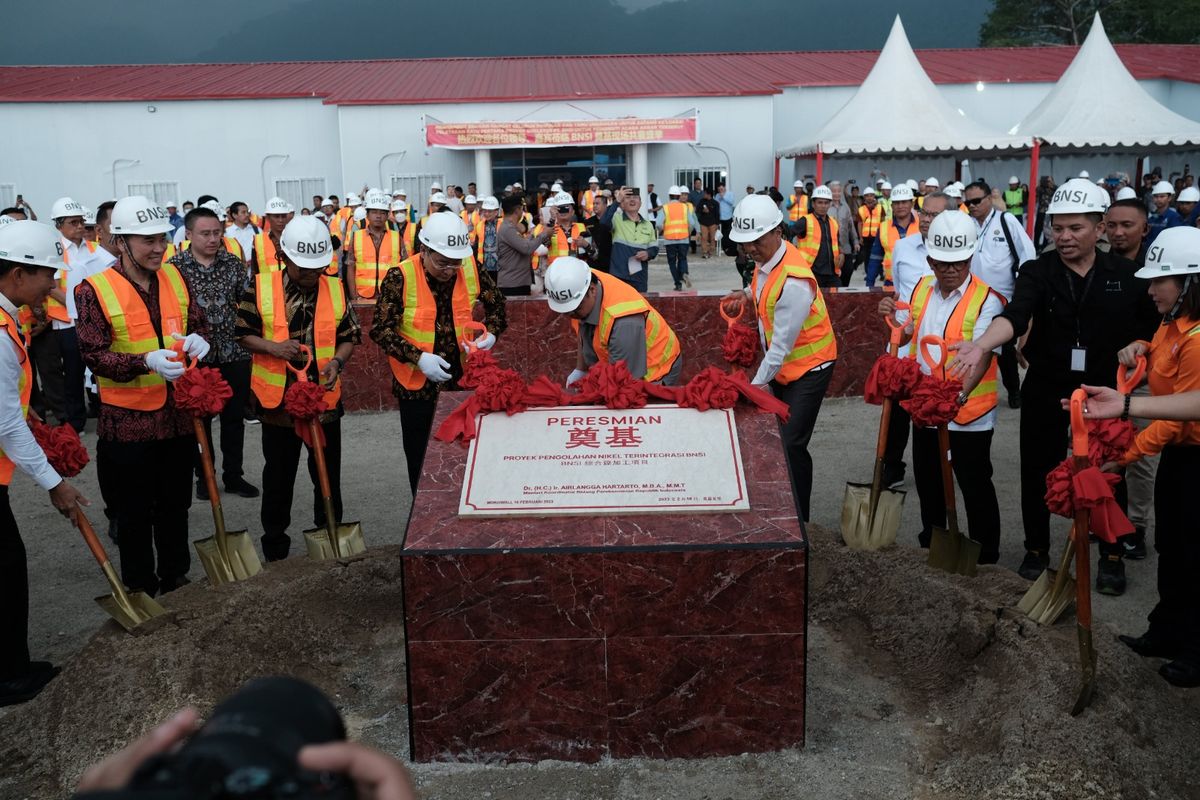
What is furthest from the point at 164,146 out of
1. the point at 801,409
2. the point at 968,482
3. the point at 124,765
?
the point at 124,765

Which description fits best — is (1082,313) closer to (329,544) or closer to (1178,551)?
(1178,551)

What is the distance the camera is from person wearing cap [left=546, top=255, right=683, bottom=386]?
489 centimetres

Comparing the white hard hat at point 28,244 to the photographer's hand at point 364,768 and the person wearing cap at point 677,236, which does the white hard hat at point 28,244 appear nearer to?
the photographer's hand at point 364,768

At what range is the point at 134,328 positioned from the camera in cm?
518

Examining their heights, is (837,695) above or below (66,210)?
below

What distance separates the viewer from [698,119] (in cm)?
2939

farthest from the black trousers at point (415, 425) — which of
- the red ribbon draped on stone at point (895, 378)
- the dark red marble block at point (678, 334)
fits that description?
the dark red marble block at point (678, 334)

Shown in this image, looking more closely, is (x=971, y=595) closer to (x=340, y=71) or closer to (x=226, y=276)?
(x=226, y=276)

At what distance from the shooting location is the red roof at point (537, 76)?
98.4 feet

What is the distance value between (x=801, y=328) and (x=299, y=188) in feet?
88.9

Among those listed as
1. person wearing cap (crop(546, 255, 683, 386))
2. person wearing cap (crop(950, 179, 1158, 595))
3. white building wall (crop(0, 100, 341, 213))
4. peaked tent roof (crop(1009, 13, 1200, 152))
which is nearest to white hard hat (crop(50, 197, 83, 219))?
person wearing cap (crop(546, 255, 683, 386))

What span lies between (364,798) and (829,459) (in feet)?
23.8

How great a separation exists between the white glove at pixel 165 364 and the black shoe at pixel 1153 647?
450cm

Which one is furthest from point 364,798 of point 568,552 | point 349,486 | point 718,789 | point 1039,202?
point 1039,202
